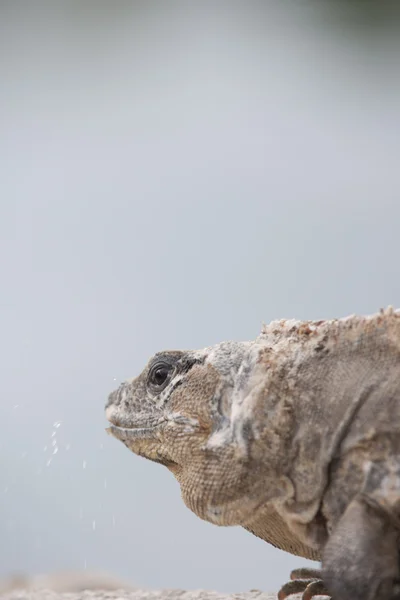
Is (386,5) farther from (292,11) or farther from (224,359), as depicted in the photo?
(224,359)

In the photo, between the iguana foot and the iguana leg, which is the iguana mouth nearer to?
the iguana foot

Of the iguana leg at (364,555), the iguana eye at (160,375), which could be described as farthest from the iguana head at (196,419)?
the iguana leg at (364,555)

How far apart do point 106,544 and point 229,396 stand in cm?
311

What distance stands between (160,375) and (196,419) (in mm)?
276

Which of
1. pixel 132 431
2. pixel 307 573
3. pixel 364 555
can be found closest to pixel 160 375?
pixel 132 431

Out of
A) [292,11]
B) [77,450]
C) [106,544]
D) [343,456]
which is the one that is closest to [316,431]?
[343,456]

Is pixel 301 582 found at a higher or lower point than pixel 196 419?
lower

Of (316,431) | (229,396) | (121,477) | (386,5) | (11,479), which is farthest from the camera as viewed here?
(386,5)

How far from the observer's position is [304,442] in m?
2.07

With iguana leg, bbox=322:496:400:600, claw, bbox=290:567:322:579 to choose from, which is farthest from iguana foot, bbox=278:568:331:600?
iguana leg, bbox=322:496:400:600

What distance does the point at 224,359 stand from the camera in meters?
2.38

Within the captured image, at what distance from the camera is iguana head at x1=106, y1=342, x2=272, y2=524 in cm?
218

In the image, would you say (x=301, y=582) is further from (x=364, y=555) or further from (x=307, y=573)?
(x=364, y=555)

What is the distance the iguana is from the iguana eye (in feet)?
0.20
